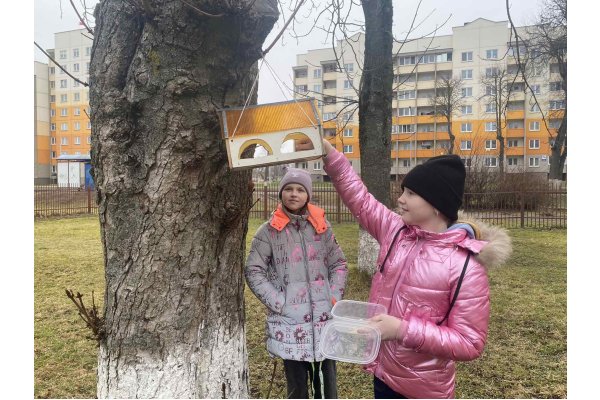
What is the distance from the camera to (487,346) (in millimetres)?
4113

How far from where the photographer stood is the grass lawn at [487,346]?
3.36 meters

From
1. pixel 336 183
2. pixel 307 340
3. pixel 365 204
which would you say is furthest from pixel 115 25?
pixel 307 340

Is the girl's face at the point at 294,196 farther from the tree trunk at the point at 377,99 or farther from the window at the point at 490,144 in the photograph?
the window at the point at 490,144

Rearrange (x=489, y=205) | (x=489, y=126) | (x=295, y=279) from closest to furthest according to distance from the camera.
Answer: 1. (x=295, y=279)
2. (x=489, y=205)
3. (x=489, y=126)

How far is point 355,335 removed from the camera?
6.30 ft

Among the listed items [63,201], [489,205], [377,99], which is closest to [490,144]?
[489,205]

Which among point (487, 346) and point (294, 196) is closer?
point (294, 196)

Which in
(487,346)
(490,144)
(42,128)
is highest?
(42,128)

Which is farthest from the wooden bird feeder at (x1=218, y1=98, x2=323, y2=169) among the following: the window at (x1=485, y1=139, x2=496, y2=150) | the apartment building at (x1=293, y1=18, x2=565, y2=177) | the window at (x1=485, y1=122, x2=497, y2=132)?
the window at (x1=485, y1=139, x2=496, y2=150)

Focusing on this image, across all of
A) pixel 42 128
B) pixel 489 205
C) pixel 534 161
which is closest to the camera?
pixel 489 205

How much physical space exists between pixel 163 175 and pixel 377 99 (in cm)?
431

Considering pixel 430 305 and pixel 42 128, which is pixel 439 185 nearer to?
pixel 430 305

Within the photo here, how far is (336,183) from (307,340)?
88cm

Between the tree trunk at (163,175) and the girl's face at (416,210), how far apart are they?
71 cm
